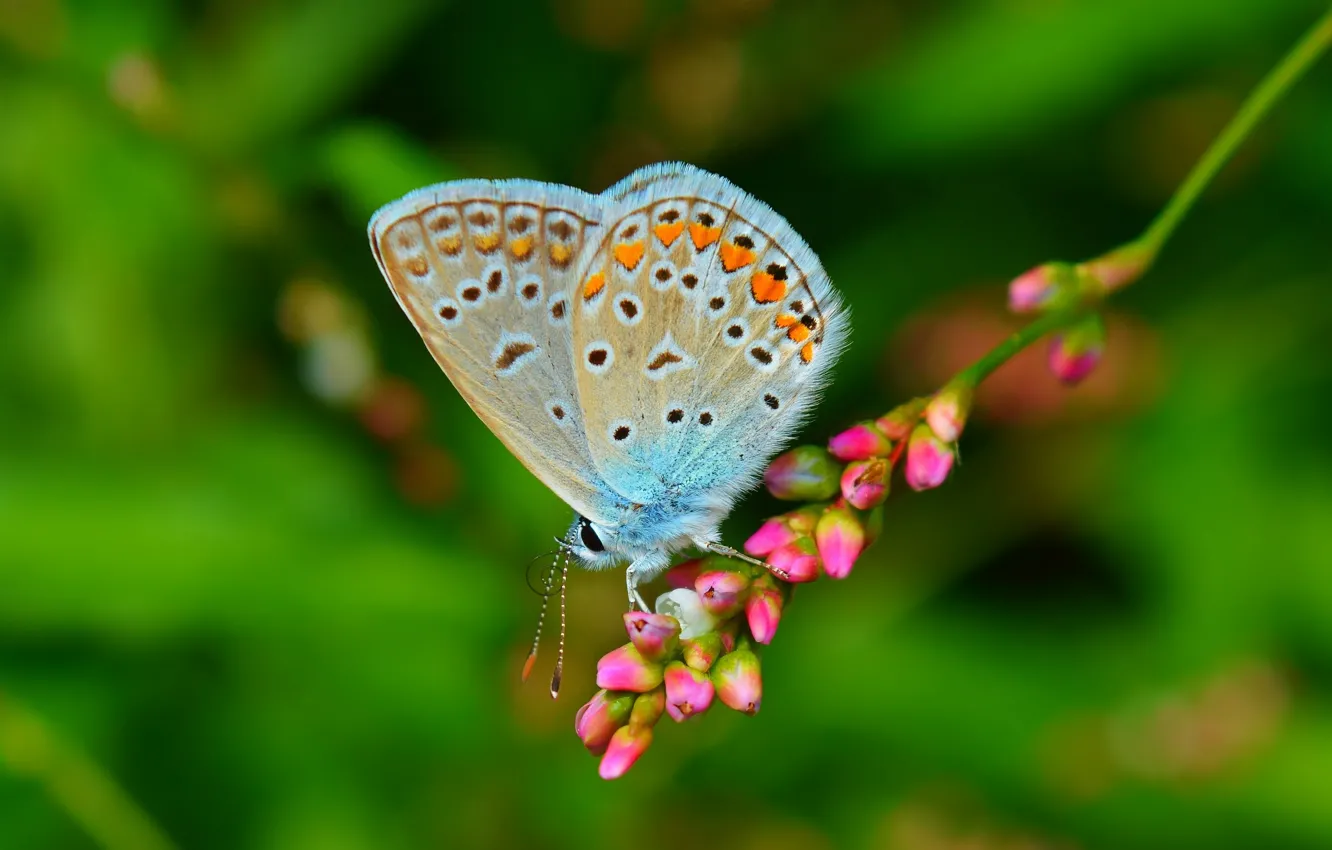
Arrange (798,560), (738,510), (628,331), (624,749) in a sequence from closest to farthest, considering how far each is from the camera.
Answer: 1. (624,749)
2. (798,560)
3. (628,331)
4. (738,510)

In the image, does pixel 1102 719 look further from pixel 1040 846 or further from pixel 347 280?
pixel 347 280

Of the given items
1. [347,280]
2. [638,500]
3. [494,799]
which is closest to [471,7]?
[347,280]

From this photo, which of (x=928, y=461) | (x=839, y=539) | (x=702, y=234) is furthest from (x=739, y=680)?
(x=702, y=234)

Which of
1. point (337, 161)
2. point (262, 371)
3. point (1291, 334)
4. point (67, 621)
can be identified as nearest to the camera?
point (337, 161)

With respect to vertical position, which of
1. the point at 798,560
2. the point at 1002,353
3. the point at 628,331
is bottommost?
the point at 798,560

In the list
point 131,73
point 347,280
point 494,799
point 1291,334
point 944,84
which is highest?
point 944,84

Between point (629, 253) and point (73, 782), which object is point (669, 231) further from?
point (73, 782)

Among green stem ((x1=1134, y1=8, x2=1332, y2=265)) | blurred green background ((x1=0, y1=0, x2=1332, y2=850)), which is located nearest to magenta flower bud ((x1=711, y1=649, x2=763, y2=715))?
→ green stem ((x1=1134, y1=8, x2=1332, y2=265))
